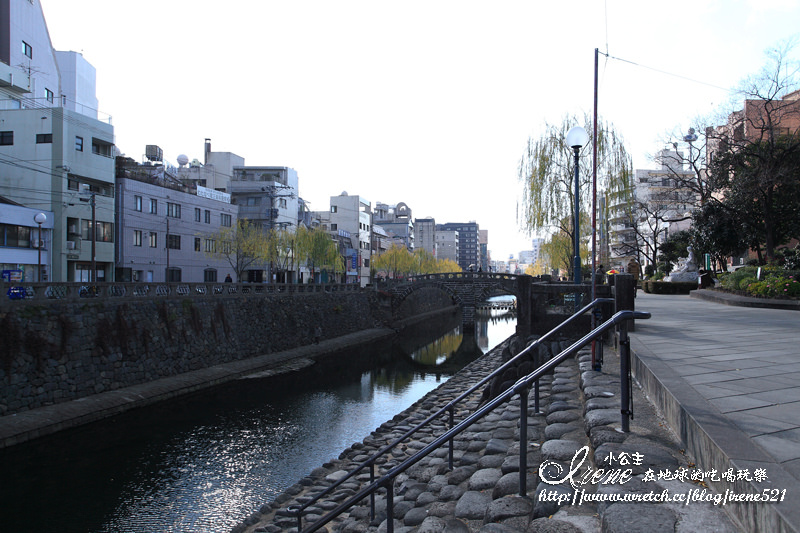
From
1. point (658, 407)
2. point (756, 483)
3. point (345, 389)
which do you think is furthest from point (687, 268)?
point (756, 483)

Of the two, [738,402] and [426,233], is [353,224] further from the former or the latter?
[738,402]

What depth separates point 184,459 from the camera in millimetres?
13141

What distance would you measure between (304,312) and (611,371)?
25226 mm

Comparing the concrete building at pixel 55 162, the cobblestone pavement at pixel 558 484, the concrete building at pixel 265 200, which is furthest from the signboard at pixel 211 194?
A: the cobblestone pavement at pixel 558 484

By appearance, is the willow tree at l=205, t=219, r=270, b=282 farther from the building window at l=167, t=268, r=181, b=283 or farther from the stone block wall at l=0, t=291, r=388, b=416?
the stone block wall at l=0, t=291, r=388, b=416

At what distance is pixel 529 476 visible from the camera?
5066 mm

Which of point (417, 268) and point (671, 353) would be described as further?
point (417, 268)

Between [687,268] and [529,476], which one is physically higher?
[687,268]

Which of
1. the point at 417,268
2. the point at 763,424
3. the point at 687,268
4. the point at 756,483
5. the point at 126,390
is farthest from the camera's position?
the point at 417,268

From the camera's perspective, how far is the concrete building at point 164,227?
32406 millimetres

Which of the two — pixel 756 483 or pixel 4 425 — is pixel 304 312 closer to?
pixel 4 425

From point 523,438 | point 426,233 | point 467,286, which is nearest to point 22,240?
point 467,286

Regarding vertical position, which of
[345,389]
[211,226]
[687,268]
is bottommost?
[345,389]

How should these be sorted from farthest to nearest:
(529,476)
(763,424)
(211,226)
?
(211,226), (529,476), (763,424)
